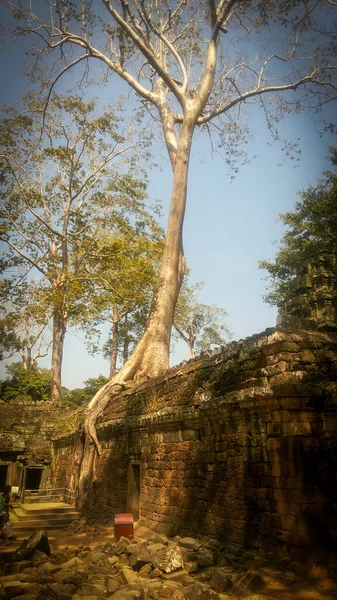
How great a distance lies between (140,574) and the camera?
4.62 m

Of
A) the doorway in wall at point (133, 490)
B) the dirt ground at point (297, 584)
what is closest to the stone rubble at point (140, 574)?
the dirt ground at point (297, 584)

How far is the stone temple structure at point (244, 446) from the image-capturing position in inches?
164

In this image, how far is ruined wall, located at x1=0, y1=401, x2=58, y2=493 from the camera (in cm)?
1550

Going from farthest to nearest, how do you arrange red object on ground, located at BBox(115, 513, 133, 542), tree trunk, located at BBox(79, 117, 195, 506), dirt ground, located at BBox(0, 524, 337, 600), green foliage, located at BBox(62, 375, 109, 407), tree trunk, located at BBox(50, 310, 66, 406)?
green foliage, located at BBox(62, 375, 109, 407) → tree trunk, located at BBox(50, 310, 66, 406) → tree trunk, located at BBox(79, 117, 195, 506) → red object on ground, located at BBox(115, 513, 133, 542) → dirt ground, located at BBox(0, 524, 337, 600)

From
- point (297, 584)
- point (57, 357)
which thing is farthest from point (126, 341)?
point (297, 584)

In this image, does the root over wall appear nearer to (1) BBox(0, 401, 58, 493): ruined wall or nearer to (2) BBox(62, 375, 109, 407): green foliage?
(1) BBox(0, 401, 58, 493): ruined wall

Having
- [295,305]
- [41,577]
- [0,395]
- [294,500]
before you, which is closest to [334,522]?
[294,500]

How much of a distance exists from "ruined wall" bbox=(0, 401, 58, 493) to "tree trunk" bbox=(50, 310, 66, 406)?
1.18 metres

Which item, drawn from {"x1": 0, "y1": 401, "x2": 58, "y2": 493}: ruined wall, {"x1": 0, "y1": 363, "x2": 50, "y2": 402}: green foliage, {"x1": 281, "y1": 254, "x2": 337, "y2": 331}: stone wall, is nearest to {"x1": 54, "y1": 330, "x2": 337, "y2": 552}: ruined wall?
{"x1": 281, "y1": 254, "x2": 337, "y2": 331}: stone wall

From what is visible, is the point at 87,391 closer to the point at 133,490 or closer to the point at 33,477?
the point at 33,477

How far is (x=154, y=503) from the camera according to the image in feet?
22.2

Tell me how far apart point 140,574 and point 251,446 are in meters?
1.91

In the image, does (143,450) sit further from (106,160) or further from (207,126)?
(106,160)

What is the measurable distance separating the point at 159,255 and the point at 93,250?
3.14m
